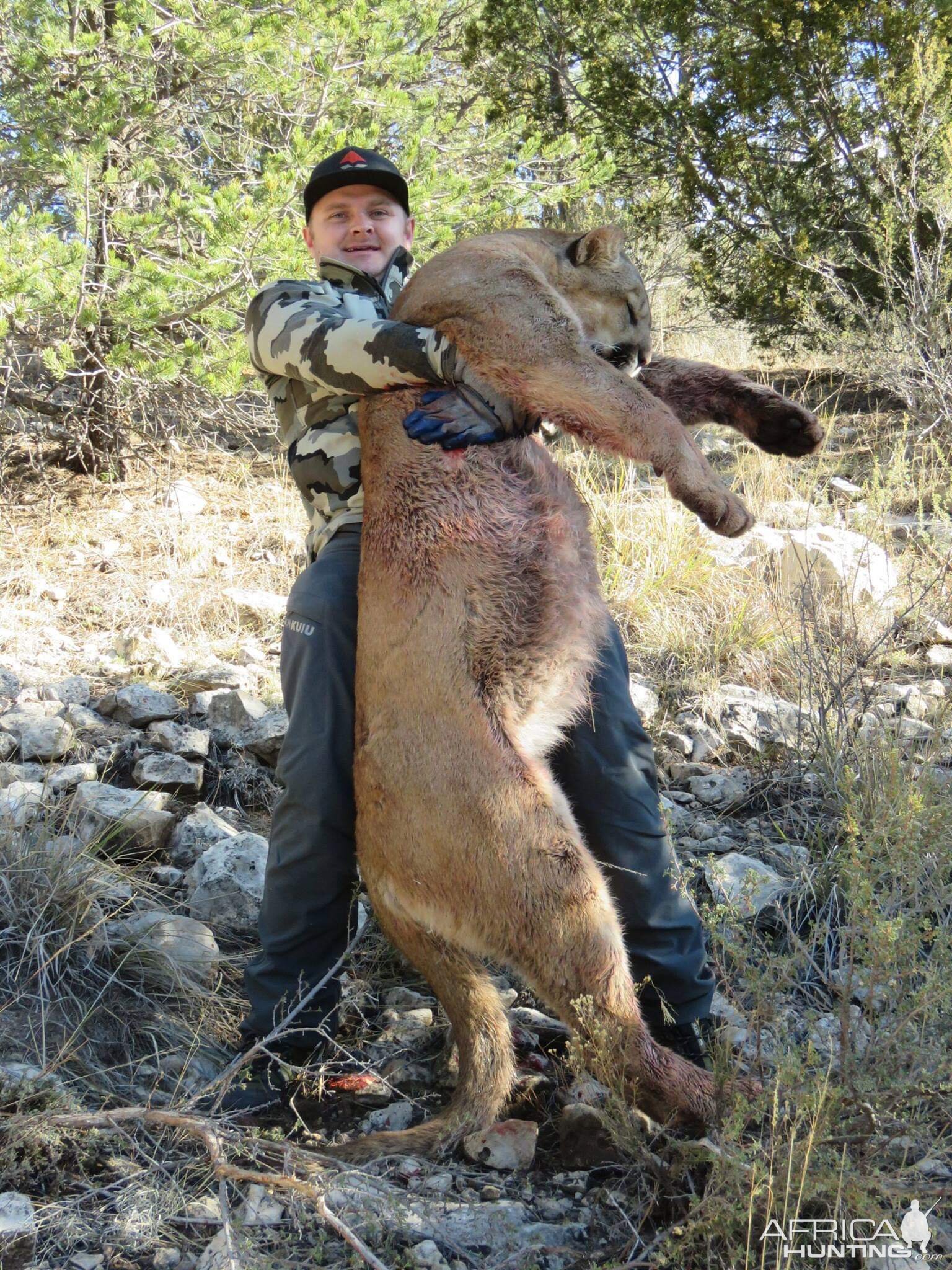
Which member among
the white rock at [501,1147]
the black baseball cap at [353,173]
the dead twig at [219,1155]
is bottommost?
the white rock at [501,1147]

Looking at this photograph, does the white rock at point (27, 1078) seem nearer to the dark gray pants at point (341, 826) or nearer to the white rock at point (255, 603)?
the dark gray pants at point (341, 826)

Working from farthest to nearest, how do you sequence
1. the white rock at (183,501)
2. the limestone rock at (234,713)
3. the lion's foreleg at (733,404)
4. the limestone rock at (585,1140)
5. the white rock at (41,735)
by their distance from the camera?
the white rock at (183,501) → the limestone rock at (234,713) → the white rock at (41,735) → the lion's foreleg at (733,404) → the limestone rock at (585,1140)

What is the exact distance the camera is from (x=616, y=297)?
3.50m

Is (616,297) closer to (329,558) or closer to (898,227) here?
(329,558)

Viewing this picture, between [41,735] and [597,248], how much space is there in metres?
2.93

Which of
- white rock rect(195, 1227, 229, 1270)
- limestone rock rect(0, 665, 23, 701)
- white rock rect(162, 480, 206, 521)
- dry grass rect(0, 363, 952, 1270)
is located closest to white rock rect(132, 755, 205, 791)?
dry grass rect(0, 363, 952, 1270)

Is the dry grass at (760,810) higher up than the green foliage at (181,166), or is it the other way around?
the green foliage at (181,166)

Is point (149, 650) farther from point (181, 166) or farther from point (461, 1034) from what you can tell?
point (181, 166)

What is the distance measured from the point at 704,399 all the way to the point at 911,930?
1.80 metres

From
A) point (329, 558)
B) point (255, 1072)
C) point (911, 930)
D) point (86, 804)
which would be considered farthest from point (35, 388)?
point (911, 930)

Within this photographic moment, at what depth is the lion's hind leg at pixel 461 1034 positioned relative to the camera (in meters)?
2.68

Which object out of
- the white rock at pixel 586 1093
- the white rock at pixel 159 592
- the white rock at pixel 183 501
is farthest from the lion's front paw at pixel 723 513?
the white rock at pixel 183 501

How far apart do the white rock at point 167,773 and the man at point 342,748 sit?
1250 millimetres

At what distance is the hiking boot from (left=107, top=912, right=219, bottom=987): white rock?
1422 mm
